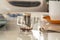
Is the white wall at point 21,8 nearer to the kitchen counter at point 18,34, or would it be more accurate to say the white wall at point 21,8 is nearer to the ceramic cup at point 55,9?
the kitchen counter at point 18,34

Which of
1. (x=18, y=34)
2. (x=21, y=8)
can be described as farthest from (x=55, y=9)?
(x=21, y=8)

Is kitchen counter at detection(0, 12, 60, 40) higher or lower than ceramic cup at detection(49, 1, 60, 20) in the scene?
lower


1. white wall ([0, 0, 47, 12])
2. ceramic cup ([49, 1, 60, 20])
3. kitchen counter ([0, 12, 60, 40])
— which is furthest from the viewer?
white wall ([0, 0, 47, 12])

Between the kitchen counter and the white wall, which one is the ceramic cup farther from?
the white wall

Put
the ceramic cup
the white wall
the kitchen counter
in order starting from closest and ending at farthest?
the kitchen counter → the ceramic cup → the white wall

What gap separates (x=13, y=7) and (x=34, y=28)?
355mm

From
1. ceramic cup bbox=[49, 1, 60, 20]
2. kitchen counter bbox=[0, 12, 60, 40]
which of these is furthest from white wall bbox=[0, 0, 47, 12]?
ceramic cup bbox=[49, 1, 60, 20]

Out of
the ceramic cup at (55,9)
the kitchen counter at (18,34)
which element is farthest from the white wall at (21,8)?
the ceramic cup at (55,9)

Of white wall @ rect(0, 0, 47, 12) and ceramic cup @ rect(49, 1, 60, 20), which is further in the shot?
white wall @ rect(0, 0, 47, 12)

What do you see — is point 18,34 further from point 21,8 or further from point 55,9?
point 21,8

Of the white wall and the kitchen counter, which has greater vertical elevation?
the white wall

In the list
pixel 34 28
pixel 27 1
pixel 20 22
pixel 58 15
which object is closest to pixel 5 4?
pixel 27 1

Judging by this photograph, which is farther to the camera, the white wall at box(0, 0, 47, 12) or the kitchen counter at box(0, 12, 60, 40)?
the white wall at box(0, 0, 47, 12)

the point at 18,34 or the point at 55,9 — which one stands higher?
the point at 55,9
